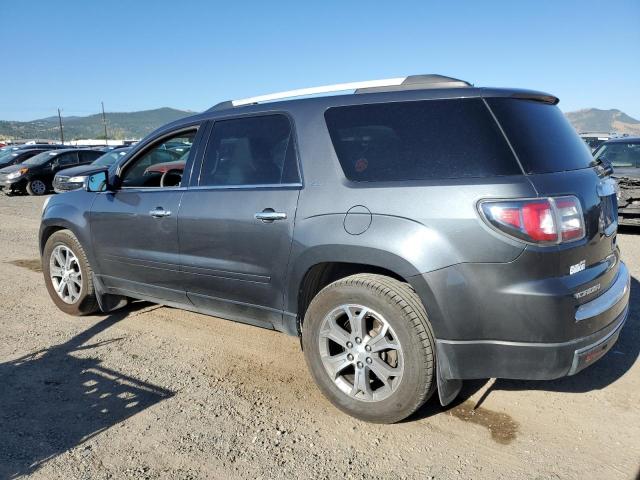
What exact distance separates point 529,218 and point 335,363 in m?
1.39

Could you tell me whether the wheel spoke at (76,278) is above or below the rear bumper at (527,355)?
below

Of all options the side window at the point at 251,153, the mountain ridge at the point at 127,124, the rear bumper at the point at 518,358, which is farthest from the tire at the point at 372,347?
the mountain ridge at the point at 127,124

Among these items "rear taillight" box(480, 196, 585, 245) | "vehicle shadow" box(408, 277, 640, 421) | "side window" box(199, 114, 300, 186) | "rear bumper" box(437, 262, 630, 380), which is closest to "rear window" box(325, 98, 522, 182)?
"rear taillight" box(480, 196, 585, 245)

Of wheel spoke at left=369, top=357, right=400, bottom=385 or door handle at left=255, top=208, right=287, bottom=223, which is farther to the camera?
door handle at left=255, top=208, right=287, bottom=223

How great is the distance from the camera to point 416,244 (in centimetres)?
272

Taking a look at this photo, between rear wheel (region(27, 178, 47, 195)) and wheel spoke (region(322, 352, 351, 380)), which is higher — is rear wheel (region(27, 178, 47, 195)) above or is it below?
below

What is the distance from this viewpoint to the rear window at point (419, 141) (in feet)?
8.77

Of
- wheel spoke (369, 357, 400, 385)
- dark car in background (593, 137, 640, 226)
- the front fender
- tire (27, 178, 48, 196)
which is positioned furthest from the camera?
tire (27, 178, 48, 196)

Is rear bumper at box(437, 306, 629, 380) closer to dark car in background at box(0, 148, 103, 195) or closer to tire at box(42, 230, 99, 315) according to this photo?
tire at box(42, 230, 99, 315)

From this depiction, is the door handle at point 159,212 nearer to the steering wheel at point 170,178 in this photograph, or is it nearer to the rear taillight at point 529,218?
the steering wheel at point 170,178

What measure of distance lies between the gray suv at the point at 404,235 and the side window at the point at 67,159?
56.9 ft

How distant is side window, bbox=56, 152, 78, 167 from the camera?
19.0 metres

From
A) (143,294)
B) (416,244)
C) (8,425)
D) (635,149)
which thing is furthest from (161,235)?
(635,149)

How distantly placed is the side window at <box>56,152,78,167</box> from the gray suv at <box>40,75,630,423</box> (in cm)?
1736
